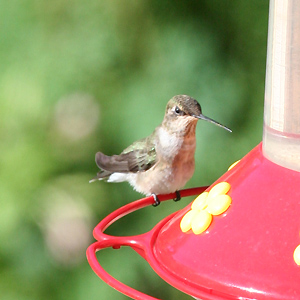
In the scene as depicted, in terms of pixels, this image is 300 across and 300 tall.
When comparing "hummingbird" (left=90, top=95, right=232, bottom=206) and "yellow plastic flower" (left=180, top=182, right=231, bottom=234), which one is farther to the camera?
"hummingbird" (left=90, top=95, right=232, bottom=206)

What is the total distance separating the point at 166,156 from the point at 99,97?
2.24 feet

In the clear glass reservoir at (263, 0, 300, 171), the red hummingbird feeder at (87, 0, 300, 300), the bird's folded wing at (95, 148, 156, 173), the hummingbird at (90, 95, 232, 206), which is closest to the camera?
the red hummingbird feeder at (87, 0, 300, 300)

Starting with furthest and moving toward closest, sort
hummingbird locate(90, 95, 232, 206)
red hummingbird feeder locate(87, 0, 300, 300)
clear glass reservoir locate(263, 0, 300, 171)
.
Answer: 1. hummingbird locate(90, 95, 232, 206)
2. clear glass reservoir locate(263, 0, 300, 171)
3. red hummingbird feeder locate(87, 0, 300, 300)

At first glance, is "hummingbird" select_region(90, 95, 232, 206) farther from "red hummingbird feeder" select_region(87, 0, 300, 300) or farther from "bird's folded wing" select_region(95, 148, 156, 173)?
"red hummingbird feeder" select_region(87, 0, 300, 300)

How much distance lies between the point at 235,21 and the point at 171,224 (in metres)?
2.04

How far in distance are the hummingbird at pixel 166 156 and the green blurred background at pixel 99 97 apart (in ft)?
0.46

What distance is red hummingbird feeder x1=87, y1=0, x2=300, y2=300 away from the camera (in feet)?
5.85

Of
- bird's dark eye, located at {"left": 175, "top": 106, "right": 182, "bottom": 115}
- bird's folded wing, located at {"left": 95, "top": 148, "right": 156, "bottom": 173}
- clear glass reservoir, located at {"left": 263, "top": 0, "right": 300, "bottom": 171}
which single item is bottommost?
bird's folded wing, located at {"left": 95, "top": 148, "right": 156, "bottom": 173}

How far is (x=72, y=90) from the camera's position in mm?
4164

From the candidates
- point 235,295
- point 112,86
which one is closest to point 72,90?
point 112,86

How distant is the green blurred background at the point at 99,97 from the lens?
3979 mm

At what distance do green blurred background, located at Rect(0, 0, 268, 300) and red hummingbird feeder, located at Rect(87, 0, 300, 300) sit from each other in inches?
71.1

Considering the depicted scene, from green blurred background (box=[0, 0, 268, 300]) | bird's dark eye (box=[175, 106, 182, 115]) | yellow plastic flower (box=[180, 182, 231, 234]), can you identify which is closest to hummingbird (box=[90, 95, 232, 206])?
bird's dark eye (box=[175, 106, 182, 115])

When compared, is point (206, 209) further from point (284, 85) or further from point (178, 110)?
point (178, 110)
